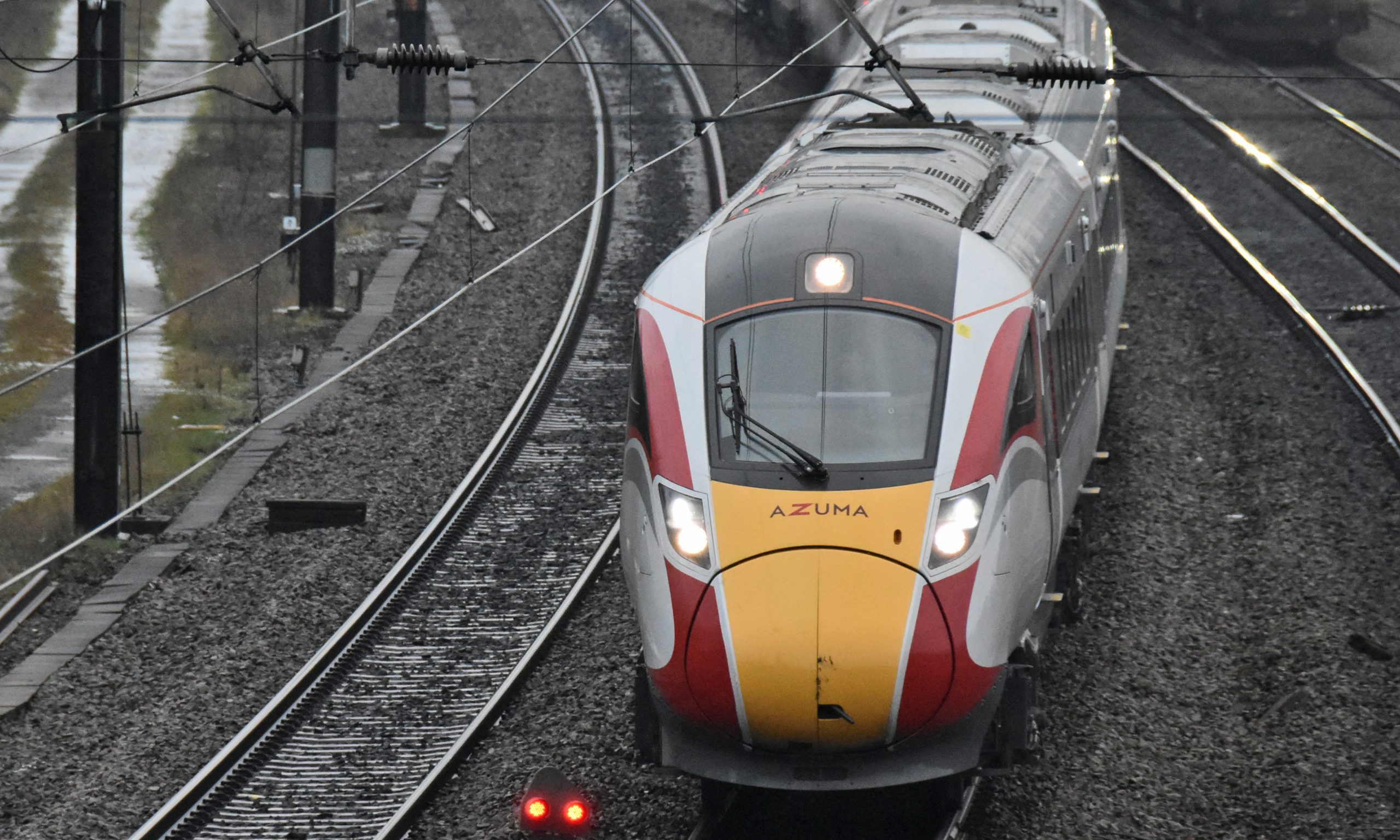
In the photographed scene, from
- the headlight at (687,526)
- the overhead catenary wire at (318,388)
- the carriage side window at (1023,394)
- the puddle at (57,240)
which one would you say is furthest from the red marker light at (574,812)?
the puddle at (57,240)

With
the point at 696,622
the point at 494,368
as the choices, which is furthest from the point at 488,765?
the point at 494,368

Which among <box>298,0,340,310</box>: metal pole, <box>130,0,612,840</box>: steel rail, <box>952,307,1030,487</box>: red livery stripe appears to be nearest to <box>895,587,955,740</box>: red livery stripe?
<box>952,307,1030,487</box>: red livery stripe

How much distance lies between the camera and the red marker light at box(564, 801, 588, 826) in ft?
28.7

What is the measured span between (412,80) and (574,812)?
18784 millimetres

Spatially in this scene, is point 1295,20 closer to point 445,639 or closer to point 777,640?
point 445,639

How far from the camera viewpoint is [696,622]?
25.4ft

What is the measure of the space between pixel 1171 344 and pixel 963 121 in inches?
235

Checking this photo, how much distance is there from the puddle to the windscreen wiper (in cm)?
703

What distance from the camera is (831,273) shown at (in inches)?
333

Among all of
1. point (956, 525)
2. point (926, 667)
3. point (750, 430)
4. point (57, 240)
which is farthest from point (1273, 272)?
point (57, 240)

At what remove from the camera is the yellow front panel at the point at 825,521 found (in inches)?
299

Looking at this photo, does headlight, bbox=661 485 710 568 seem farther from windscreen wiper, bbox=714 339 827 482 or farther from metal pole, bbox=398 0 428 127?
metal pole, bbox=398 0 428 127

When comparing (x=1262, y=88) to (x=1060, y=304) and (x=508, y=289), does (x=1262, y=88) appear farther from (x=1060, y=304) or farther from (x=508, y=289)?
(x=1060, y=304)

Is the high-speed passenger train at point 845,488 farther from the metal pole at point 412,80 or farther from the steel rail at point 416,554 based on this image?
the metal pole at point 412,80
